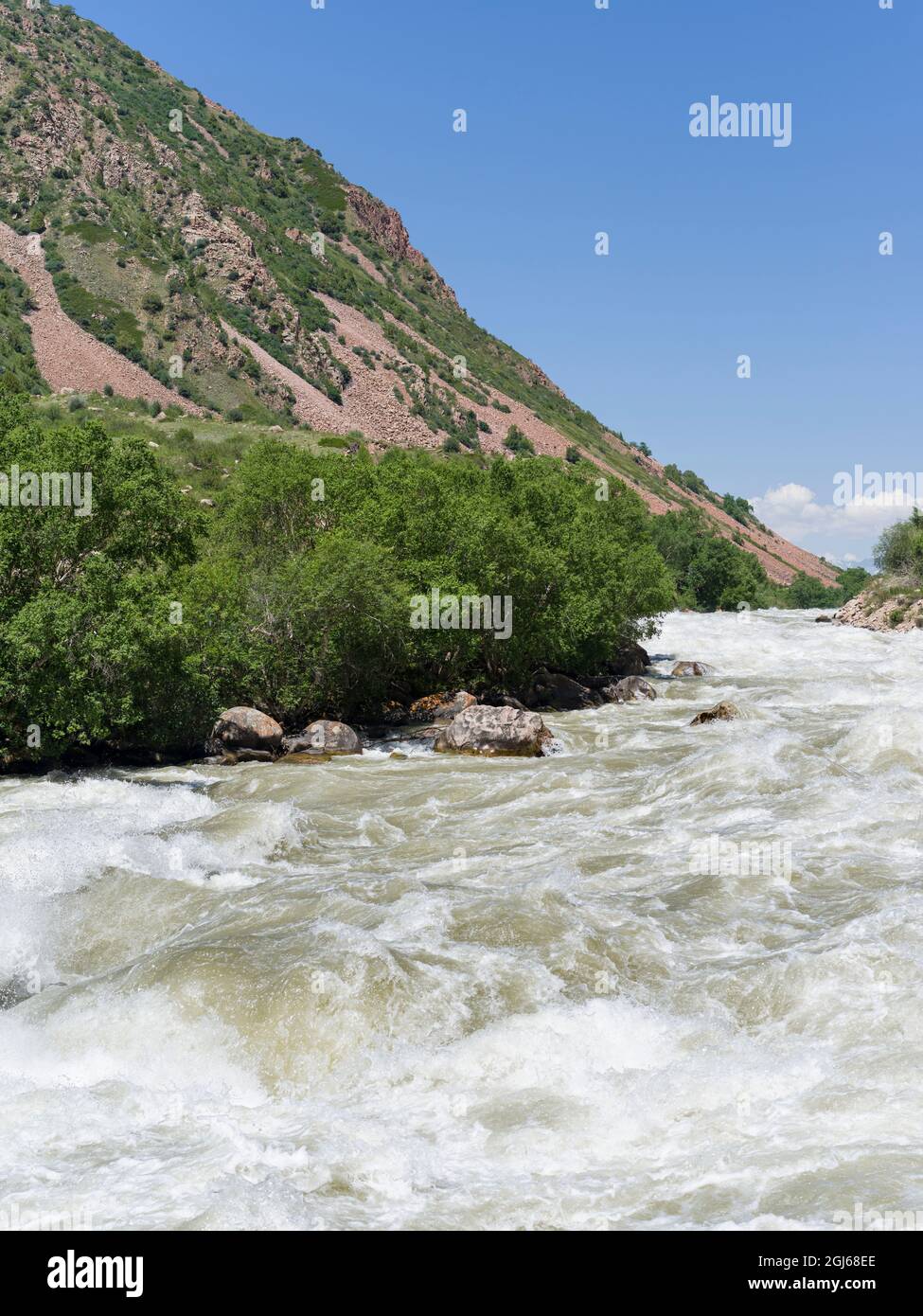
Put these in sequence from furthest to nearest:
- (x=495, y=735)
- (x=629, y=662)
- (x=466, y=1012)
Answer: (x=629, y=662) → (x=495, y=735) → (x=466, y=1012)

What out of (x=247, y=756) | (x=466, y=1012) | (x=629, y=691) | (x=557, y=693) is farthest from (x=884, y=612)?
(x=466, y=1012)

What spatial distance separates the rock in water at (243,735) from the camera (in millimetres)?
23484

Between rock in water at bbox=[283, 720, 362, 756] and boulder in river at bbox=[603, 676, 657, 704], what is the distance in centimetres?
1114

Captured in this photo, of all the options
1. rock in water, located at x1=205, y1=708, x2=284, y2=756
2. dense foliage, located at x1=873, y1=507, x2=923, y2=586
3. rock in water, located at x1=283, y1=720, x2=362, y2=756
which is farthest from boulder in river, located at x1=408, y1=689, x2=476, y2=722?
dense foliage, located at x1=873, y1=507, x2=923, y2=586

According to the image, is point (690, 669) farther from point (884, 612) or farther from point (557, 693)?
point (884, 612)

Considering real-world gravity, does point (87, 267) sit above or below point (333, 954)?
above

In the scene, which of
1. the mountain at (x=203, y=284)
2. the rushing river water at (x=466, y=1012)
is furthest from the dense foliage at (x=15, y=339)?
the rushing river water at (x=466, y=1012)

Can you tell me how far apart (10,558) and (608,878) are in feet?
45.7

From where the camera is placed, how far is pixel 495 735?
24250 mm

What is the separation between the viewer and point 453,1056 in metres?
8.50

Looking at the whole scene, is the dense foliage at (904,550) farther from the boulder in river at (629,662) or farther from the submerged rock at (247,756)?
the submerged rock at (247,756)

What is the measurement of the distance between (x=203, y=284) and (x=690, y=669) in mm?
73032
